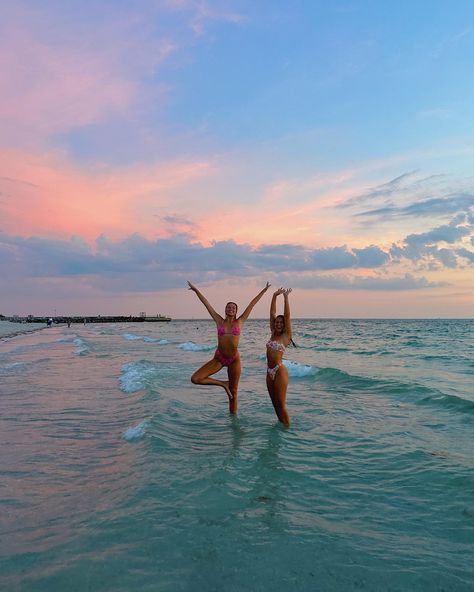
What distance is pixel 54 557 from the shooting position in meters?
4.32

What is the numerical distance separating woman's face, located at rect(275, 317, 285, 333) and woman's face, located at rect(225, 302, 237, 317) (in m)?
1.19

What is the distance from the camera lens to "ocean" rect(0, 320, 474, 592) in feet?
13.4

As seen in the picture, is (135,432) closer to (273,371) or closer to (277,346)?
(273,371)

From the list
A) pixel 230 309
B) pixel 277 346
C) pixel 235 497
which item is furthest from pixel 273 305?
pixel 235 497

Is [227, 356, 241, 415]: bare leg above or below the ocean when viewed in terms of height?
above

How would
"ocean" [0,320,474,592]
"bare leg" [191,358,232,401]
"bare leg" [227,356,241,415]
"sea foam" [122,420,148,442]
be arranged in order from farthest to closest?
1. "bare leg" [227,356,241,415]
2. "bare leg" [191,358,232,401]
3. "sea foam" [122,420,148,442]
4. "ocean" [0,320,474,592]

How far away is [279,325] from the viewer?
945 cm

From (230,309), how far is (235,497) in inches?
196

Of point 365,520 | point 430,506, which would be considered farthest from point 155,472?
point 430,506

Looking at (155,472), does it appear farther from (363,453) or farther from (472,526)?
(472,526)

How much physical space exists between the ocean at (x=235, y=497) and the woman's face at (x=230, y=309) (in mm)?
2371

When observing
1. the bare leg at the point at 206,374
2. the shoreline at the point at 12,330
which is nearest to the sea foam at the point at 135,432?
the bare leg at the point at 206,374

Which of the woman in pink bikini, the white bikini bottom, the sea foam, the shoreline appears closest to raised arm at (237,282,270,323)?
the woman in pink bikini

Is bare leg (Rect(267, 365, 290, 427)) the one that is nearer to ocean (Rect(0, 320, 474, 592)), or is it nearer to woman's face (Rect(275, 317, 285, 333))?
ocean (Rect(0, 320, 474, 592))
